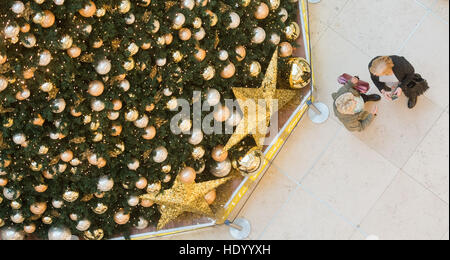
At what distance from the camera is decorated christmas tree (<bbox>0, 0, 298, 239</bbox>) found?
10.3 feet

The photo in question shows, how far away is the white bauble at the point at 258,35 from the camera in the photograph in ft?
12.6

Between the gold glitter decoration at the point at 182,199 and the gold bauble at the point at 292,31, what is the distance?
4.45ft

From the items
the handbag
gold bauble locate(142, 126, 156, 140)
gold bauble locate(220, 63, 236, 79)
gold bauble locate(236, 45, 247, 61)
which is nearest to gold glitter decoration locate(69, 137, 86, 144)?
gold bauble locate(142, 126, 156, 140)

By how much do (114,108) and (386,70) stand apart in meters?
2.15

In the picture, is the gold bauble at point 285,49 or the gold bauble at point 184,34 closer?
the gold bauble at point 184,34

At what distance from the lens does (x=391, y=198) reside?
434cm

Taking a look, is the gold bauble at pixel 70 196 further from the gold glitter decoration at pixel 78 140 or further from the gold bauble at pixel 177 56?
the gold bauble at pixel 177 56

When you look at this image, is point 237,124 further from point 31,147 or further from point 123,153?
point 31,147

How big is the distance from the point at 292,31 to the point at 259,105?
0.72 meters

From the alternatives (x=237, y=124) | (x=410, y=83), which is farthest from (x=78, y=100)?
(x=410, y=83)

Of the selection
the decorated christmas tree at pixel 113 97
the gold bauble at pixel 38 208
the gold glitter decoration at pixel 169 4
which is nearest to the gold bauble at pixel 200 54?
the decorated christmas tree at pixel 113 97

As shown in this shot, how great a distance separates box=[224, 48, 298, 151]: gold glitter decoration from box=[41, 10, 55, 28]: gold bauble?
1.54 metres

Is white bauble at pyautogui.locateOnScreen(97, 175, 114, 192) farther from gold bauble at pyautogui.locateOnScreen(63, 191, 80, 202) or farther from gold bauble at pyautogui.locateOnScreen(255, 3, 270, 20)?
gold bauble at pyautogui.locateOnScreen(255, 3, 270, 20)

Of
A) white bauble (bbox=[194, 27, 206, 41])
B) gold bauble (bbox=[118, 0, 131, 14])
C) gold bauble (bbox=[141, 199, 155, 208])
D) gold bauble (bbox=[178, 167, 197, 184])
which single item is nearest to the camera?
gold bauble (bbox=[118, 0, 131, 14])
